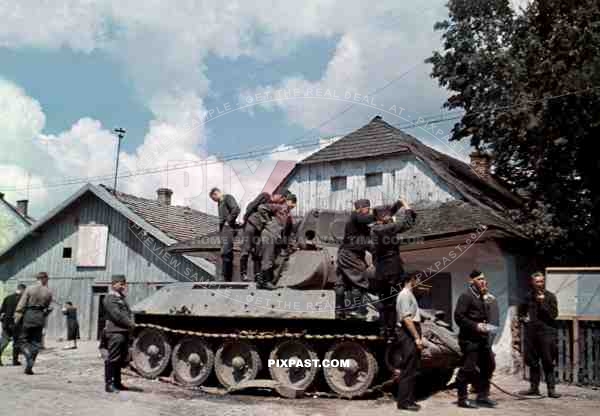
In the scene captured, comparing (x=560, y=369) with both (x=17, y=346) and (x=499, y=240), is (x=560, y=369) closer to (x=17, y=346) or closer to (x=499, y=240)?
(x=499, y=240)

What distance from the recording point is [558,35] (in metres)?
14.2

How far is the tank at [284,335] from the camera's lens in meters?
10.5

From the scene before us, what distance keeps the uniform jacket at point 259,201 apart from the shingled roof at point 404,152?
667 centimetres

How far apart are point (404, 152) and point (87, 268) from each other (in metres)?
11.5

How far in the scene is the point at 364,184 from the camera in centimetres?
2028

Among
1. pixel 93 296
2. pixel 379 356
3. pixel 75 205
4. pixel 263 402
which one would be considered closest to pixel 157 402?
pixel 263 402

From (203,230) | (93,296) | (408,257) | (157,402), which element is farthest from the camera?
(203,230)

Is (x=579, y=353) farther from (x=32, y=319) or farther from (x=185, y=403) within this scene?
(x=32, y=319)

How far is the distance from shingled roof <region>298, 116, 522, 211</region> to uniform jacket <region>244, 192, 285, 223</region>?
667 cm

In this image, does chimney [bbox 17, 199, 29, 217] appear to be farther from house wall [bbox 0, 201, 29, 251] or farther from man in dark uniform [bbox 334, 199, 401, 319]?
man in dark uniform [bbox 334, 199, 401, 319]

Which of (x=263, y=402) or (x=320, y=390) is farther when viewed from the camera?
(x=320, y=390)

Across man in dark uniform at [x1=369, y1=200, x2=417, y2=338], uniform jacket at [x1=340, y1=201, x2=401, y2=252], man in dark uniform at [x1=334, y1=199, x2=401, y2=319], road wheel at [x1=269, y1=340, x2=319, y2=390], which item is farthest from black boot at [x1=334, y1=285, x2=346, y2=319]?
Answer: road wheel at [x1=269, y1=340, x2=319, y2=390]

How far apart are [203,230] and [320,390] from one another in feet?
49.7

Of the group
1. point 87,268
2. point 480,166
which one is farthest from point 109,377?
point 480,166
